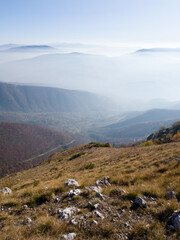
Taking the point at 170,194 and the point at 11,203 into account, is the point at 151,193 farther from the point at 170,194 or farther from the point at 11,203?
the point at 11,203

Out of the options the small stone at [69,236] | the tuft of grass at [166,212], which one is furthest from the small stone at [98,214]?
the tuft of grass at [166,212]

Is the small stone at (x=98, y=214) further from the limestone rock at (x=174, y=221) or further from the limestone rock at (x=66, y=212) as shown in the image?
the limestone rock at (x=174, y=221)

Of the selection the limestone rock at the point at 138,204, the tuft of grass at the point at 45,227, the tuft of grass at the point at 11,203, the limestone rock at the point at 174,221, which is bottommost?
the tuft of grass at the point at 11,203

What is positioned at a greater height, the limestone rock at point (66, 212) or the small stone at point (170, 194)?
the small stone at point (170, 194)

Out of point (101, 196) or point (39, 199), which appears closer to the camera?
point (101, 196)

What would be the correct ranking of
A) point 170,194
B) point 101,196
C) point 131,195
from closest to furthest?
point 170,194 → point 131,195 → point 101,196

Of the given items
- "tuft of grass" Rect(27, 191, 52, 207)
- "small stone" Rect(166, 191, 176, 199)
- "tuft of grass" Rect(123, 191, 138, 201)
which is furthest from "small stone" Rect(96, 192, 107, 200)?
"small stone" Rect(166, 191, 176, 199)

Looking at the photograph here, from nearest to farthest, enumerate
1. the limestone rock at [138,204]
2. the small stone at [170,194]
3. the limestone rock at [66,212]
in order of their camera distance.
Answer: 1. the limestone rock at [66,212]
2. the limestone rock at [138,204]
3. the small stone at [170,194]

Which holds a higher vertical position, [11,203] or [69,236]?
[69,236]

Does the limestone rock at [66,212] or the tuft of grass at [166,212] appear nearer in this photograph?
the tuft of grass at [166,212]

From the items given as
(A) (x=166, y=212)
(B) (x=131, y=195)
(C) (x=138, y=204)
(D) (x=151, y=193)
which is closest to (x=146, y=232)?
(A) (x=166, y=212)

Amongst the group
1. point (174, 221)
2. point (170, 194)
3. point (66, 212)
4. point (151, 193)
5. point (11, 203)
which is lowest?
point (11, 203)

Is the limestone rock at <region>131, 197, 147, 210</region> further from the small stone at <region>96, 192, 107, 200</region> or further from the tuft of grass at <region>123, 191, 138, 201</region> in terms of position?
the small stone at <region>96, 192, 107, 200</region>

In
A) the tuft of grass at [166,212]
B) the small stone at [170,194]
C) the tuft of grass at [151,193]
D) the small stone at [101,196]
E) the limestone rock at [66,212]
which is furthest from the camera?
the small stone at [101,196]
